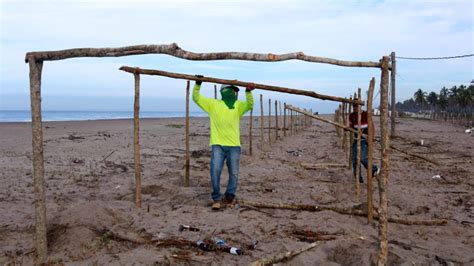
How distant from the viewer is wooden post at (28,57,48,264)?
398cm

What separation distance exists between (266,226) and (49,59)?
291cm

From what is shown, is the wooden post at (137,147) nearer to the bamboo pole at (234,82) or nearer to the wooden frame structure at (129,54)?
the bamboo pole at (234,82)

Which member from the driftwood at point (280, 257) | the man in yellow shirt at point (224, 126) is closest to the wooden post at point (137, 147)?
the man in yellow shirt at point (224, 126)

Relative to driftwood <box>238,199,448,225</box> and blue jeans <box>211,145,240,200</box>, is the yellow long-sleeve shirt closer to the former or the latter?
blue jeans <box>211,145,240,200</box>

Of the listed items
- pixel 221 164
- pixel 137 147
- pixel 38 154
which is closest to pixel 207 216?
pixel 221 164

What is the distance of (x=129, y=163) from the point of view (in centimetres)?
999

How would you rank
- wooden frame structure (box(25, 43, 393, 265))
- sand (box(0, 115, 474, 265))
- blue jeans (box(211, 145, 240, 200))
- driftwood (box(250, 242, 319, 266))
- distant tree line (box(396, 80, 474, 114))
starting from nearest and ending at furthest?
1. driftwood (box(250, 242, 319, 266))
2. wooden frame structure (box(25, 43, 393, 265))
3. sand (box(0, 115, 474, 265))
4. blue jeans (box(211, 145, 240, 200))
5. distant tree line (box(396, 80, 474, 114))

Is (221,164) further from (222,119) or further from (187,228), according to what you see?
(187,228)

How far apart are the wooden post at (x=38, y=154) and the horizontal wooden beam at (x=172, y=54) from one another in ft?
A: 0.48

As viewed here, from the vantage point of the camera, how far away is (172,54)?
3.98 m

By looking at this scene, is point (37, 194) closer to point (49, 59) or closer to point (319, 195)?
point (49, 59)

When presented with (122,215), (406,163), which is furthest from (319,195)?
A: (406,163)

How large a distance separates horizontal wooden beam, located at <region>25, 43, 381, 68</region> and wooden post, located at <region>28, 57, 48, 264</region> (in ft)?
0.48

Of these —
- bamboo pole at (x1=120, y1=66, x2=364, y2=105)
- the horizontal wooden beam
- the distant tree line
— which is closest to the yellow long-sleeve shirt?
bamboo pole at (x1=120, y1=66, x2=364, y2=105)
